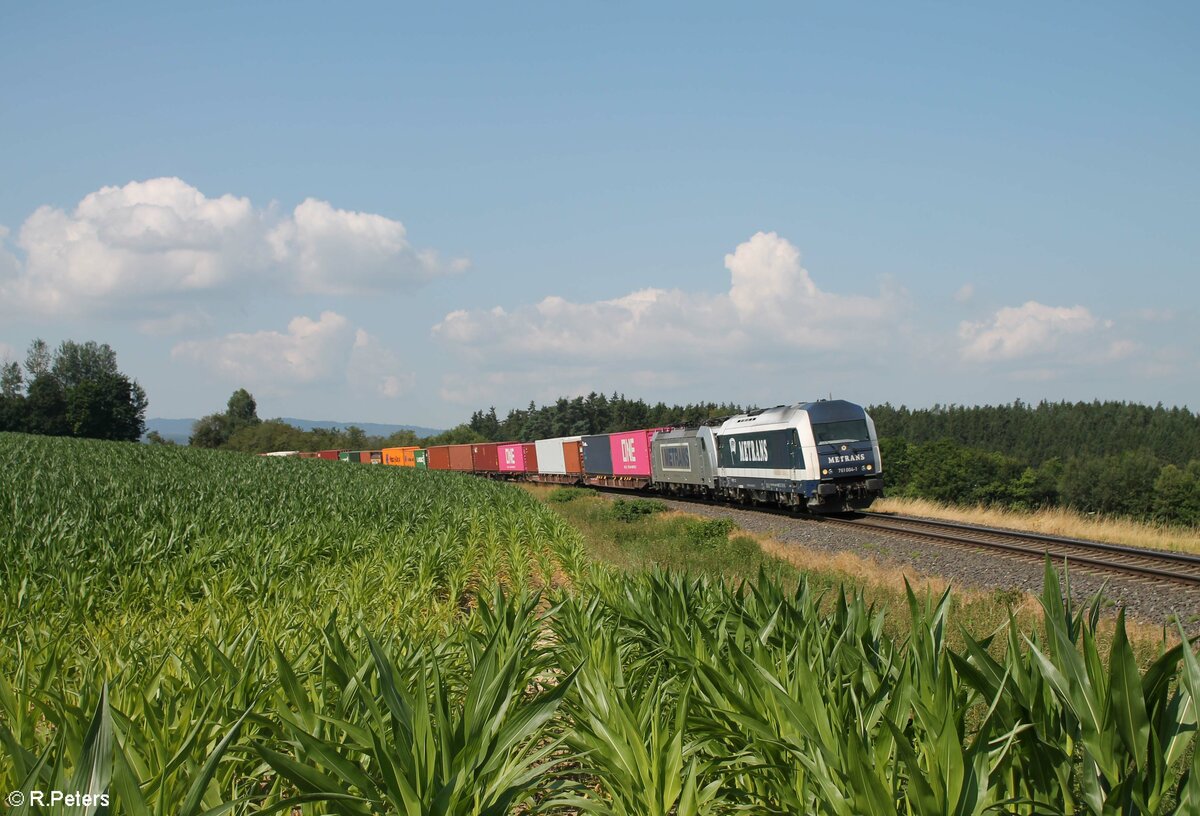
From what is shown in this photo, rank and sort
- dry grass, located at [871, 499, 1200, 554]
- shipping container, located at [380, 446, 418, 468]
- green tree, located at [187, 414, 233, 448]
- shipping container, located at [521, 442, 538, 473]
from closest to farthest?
dry grass, located at [871, 499, 1200, 554], shipping container, located at [521, 442, 538, 473], shipping container, located at [380, 446, 418, 468], green tree, located at [187, 414, 233, 448]

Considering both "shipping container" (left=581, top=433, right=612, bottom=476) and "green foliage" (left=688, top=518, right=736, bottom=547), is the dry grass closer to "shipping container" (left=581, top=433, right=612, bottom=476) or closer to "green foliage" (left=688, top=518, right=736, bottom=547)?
"green foliage" (left=688, top=518, right=736, bottom=547)

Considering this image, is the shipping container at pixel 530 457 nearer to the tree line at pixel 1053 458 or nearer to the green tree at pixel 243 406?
the tree line at pixel 1053 458

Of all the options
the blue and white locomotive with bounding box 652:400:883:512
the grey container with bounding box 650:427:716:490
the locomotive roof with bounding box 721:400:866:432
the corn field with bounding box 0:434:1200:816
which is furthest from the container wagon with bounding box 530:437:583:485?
the corn field with bounding box 0:434:1200:816

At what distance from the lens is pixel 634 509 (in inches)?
1154

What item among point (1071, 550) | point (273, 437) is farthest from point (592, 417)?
point (1071, 550)

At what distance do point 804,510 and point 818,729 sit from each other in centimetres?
2562

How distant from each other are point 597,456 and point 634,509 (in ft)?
65.0

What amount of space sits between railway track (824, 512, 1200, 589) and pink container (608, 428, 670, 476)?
18.6m

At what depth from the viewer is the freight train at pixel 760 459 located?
2525cm

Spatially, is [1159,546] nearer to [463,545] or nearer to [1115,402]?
[463,545]

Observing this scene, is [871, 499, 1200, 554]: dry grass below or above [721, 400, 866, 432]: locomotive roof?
below

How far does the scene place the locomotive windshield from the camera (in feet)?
82.9

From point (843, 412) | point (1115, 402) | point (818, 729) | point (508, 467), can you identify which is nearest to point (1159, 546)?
point (843, 412)

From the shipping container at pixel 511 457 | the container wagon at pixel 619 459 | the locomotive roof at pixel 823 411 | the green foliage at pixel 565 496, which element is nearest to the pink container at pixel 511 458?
the shipping container at pixel 511 457
